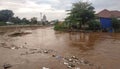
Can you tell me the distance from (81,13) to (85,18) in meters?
1.26

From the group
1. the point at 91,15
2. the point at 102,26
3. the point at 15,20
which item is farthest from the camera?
the point at 15,20

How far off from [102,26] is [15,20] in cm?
4479

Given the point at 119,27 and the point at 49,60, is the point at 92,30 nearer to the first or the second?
the point at 119,27

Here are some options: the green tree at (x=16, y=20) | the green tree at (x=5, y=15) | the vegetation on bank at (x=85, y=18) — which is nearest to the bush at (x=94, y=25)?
the vegetation on bank at (x=85, y=18)

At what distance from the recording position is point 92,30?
2745 cm

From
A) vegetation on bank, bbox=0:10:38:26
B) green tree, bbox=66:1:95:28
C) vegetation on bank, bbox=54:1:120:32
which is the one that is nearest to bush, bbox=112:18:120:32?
vegetation on bank, bbox=54:1:120:32

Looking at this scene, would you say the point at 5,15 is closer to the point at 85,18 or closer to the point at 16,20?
the point at 16,20

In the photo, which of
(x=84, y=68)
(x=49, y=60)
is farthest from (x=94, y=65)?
(x=49, y=60)

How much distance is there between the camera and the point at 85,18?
2714cm


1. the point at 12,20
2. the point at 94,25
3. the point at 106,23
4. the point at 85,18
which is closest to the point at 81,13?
the point at 85,18

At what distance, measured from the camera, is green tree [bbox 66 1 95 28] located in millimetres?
26562

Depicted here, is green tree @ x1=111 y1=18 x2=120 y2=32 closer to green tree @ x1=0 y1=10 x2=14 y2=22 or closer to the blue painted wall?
the blue painted wall

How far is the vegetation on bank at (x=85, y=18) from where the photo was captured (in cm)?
2664

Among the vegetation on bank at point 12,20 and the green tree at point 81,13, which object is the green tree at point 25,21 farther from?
the green tree at point 81,13
